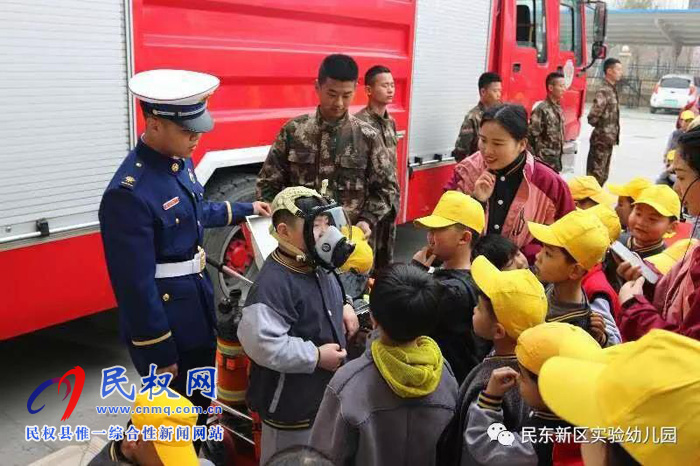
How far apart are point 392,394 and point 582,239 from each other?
39.7 inches

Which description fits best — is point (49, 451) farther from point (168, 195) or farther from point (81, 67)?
point (81, 67)

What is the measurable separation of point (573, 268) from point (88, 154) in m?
2.45

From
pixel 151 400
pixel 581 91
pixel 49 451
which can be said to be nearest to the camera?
pixel 151 400

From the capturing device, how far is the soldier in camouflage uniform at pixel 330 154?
3.71 meters

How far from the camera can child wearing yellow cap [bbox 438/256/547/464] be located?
6.22 feet

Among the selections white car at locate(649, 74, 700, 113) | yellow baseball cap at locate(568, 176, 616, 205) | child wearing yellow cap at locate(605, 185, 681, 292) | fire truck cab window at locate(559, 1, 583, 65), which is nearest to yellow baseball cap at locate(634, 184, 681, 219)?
child wearing yellow cap at locate(605, 185, 681, 292)

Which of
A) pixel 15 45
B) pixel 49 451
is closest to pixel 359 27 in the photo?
pixel 15 45

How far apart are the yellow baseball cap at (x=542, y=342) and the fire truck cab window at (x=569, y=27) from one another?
6852 millimetres

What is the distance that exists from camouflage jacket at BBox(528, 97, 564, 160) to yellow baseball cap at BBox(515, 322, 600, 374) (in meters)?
5.88

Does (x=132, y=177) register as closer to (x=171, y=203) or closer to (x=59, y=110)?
(x=171, y=203)

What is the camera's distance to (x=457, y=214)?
2707mm

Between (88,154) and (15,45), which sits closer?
(15,45)

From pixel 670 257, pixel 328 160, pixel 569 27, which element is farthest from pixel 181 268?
pixel 569 27

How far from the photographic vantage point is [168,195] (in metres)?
2.43
